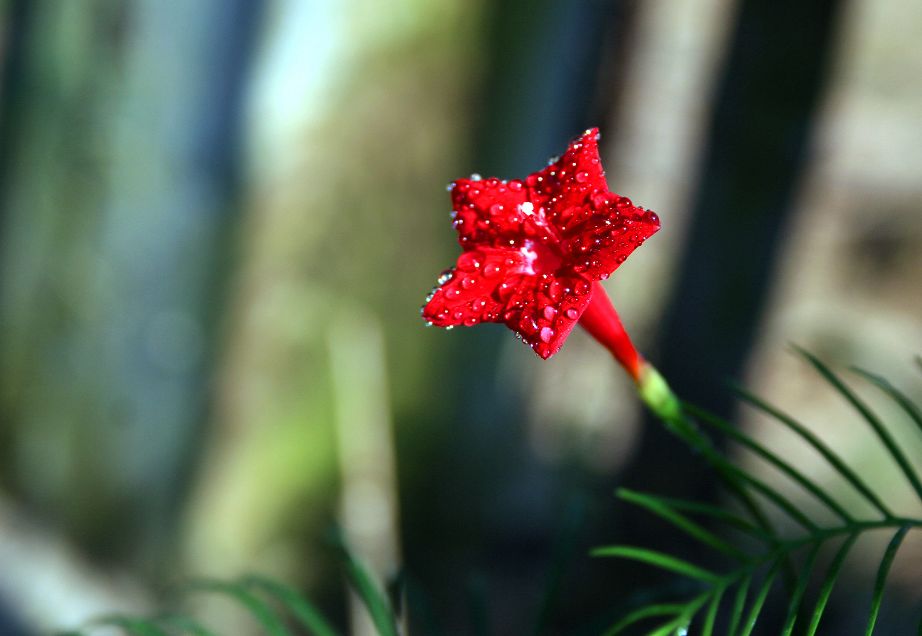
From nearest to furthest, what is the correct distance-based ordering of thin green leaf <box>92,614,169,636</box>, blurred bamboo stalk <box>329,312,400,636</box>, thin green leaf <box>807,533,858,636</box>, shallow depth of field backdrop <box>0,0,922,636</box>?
thin green leaf <box>807,533,858,636</box> → thin green leaf <box>92,614,169,636</box> → shallow depth of field backdrop <box>0,0,922,636</box> → blurred bamboo stalk <box>329,312,400,636</box>

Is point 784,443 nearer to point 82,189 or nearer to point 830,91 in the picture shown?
point 830,91

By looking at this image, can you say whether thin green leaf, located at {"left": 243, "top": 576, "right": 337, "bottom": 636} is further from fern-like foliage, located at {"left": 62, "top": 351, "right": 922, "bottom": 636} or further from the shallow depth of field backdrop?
the shallow depth of field backdrop

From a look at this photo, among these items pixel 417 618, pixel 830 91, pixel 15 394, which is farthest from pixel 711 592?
pixel 15 394

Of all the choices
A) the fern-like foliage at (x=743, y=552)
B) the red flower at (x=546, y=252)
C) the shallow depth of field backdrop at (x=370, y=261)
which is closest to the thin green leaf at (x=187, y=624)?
the fern-like foliage at (x=743, y=552)

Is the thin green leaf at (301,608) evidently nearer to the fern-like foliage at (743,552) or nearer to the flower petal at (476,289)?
the fern-like foliage at (743,552)

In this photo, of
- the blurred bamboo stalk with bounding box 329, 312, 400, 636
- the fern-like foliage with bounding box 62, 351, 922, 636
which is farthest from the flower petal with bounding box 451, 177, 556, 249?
the blurred bamboo stalk with bounding box 329, 312, 400, 636

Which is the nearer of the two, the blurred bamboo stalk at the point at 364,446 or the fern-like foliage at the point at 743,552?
the fern-like foliage at the point at 743,552

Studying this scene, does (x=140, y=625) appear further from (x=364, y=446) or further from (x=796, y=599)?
(x=364, y=446)

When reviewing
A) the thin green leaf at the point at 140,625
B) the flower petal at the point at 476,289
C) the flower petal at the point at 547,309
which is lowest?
the thin green leaf at the point at 140,625
